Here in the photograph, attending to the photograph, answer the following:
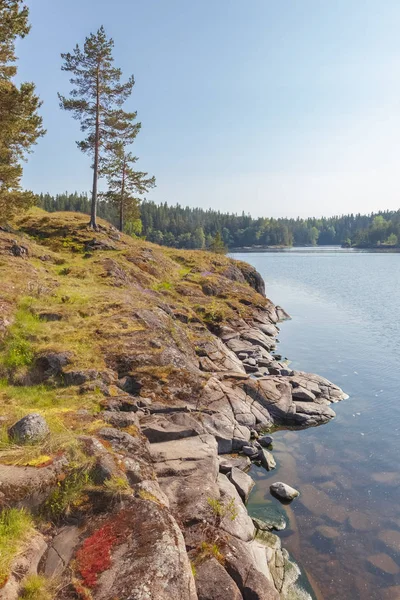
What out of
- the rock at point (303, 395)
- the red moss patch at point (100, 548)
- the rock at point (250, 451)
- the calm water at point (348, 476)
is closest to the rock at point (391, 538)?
the calm water at point (348, 476)

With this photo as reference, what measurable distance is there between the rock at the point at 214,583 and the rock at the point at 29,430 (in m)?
5.13

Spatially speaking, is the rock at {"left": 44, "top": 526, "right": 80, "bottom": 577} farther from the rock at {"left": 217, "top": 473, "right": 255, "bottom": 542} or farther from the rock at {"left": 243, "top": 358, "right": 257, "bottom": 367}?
the rock at {"left": 243, "top": 358, "right": 257, "bottom": 367}

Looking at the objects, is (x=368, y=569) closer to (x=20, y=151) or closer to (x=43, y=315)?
(x=43, y=315)

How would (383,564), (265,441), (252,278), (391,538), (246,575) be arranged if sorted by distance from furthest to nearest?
(252,278)
(265,441)
(391,538)
(383,564)
(246,575)

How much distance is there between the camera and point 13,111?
21.8 meters

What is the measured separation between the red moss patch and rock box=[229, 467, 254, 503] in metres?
6.95

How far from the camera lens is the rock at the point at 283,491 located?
45.8ft

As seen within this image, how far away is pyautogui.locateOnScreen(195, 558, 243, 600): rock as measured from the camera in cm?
787

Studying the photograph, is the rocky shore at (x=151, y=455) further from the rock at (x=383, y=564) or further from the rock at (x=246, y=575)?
the rock at (x=383, y=564)

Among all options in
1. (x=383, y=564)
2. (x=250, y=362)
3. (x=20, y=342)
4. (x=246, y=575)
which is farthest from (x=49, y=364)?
(x=250, y=362)

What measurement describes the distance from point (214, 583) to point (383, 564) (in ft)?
20.7

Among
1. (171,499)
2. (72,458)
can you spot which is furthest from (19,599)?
(171,499)

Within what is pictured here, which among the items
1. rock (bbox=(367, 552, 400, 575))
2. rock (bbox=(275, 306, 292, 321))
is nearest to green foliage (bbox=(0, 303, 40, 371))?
rock (bbox=(367, 552, 400, 575))

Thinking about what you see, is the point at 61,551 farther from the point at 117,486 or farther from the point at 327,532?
the point at 327,532
